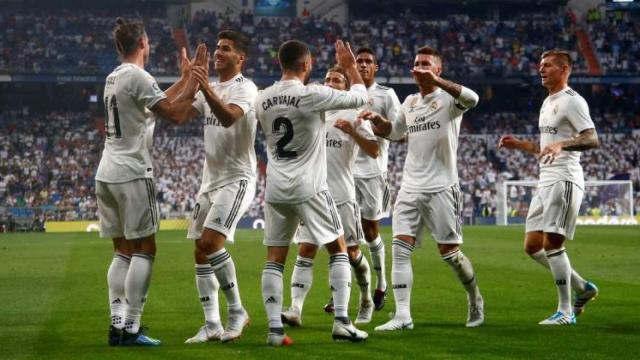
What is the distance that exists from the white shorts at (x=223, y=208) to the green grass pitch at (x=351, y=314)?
1032 mm

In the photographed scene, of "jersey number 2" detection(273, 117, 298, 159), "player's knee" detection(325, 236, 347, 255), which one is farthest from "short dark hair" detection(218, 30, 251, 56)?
"player's knee" detection(325, 236, 347, 255)

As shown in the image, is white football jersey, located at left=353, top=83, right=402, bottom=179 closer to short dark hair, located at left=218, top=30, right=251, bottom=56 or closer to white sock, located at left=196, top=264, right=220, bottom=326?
short dark hair, located at left=218, top=30, right=251, bottom=56

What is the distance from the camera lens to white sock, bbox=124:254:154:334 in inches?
335

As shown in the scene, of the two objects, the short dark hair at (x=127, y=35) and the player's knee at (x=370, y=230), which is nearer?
the short dark hair at (x=127, y=35)

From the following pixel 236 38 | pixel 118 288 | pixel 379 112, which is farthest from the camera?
pixel 379 112

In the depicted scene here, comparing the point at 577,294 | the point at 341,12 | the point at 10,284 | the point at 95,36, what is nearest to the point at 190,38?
the point at 95,36

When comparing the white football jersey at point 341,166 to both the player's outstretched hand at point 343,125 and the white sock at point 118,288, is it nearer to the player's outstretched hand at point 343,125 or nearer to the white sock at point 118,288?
the player's outstretched hand at point 343,125

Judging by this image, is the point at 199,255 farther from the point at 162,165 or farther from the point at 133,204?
the point at 162,165

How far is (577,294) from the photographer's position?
1062cm

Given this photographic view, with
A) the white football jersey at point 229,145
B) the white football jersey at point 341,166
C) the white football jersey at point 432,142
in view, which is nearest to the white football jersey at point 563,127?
the white football jersey at point 432,142

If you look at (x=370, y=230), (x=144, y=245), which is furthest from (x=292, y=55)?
(x=370, y=230)

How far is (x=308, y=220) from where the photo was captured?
27.8ft

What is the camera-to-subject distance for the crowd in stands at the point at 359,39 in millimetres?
53344

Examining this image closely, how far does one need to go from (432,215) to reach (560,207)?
4.73ft
